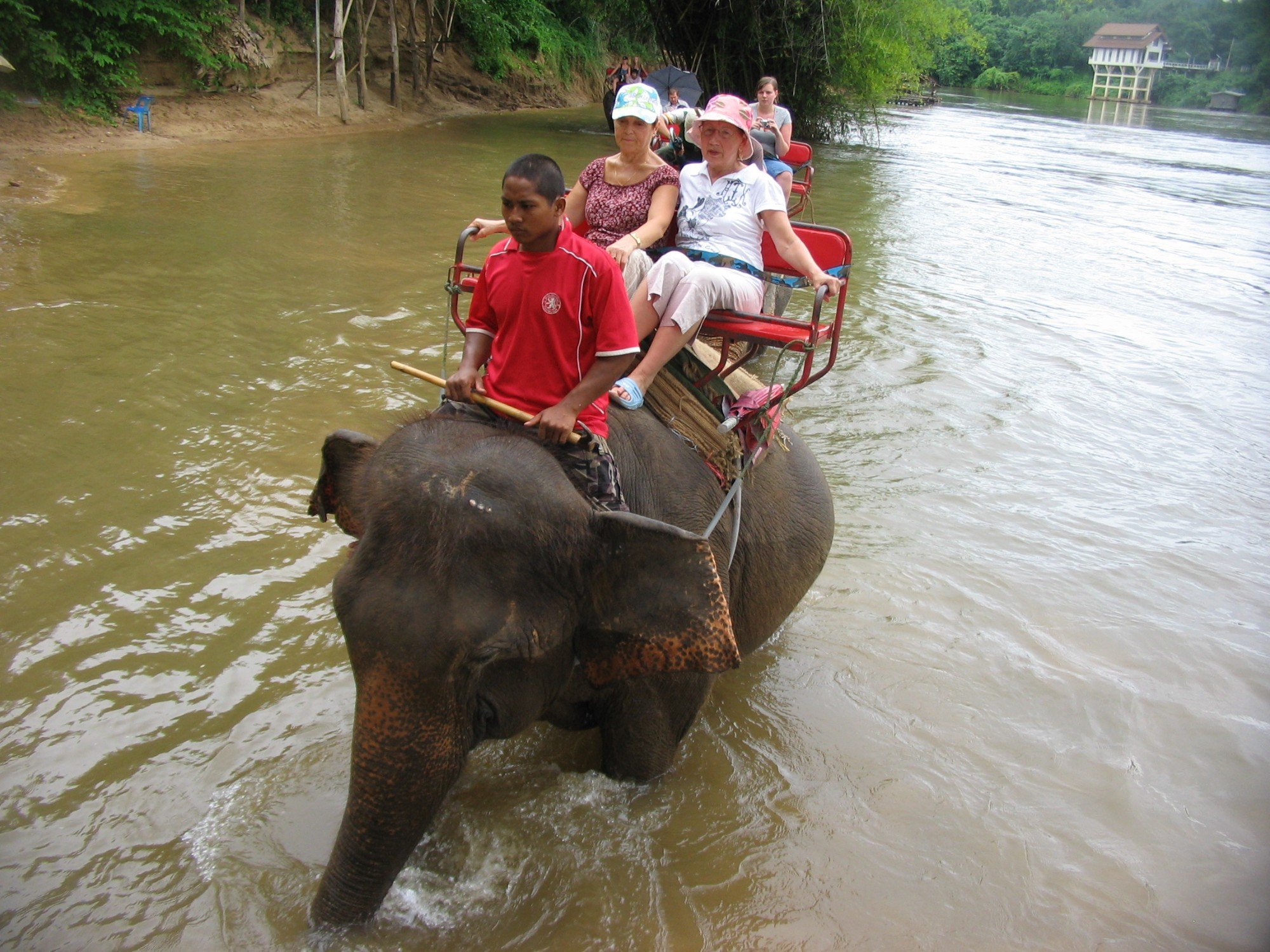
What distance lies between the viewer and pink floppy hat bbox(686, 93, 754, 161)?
3627 mm

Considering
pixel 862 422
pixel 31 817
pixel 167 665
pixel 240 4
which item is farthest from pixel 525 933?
pixel 240 4

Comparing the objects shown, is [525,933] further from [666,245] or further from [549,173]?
[666,245]

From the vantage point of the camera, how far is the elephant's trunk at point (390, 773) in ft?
6.20

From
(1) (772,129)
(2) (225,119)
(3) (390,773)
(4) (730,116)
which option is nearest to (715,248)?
(4) (730,116)

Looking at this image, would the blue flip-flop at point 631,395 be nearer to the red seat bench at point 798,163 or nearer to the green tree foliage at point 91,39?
the red seat bench at point 798,163

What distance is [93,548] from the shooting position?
403 centimetres

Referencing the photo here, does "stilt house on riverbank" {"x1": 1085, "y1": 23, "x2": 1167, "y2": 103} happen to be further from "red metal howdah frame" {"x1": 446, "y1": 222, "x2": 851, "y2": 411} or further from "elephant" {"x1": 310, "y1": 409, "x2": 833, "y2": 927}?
"elephant" {"x1": 310, "y1": 409, "x2": 833, "y2": 927}

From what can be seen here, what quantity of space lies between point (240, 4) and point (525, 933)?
16.6 meters

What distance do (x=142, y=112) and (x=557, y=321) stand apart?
43.5 feet

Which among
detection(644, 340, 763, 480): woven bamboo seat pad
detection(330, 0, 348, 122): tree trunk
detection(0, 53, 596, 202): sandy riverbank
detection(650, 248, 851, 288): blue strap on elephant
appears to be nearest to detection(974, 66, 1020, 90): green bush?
detection(0, 53, 596, 202): sandy riverbank

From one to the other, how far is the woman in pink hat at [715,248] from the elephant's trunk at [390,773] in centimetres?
124

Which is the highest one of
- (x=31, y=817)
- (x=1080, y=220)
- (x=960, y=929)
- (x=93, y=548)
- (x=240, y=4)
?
(x=240, y=4)

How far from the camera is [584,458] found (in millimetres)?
2320

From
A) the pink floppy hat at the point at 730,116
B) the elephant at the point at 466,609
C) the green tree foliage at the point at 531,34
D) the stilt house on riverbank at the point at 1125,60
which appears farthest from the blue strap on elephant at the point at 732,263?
the stilt house on riverbank at the point at 1125,60
